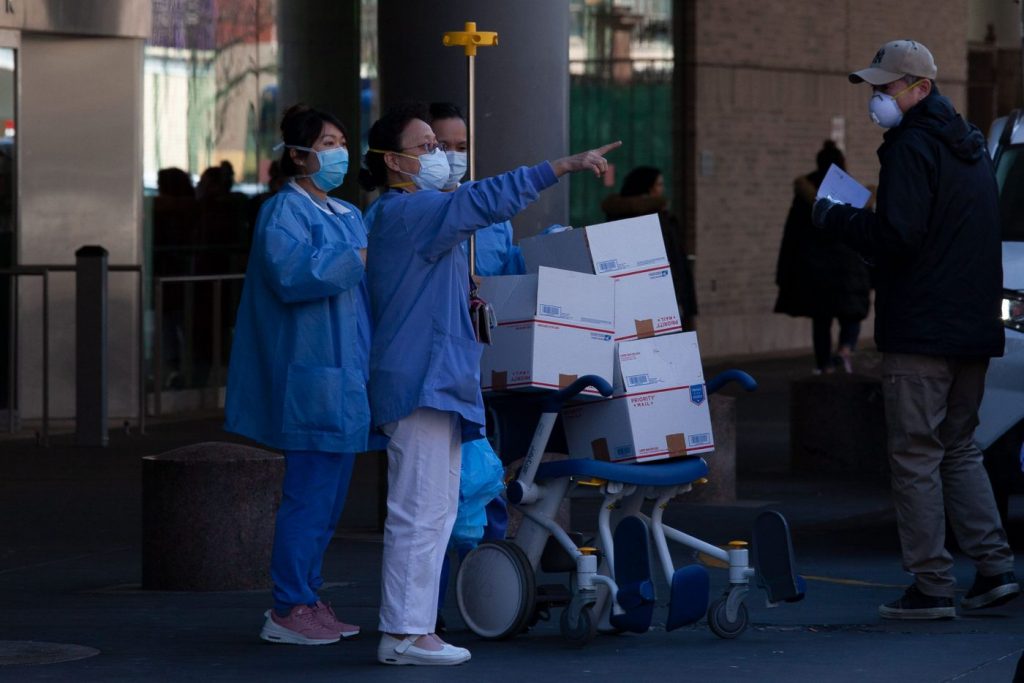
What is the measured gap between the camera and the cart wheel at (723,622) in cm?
757

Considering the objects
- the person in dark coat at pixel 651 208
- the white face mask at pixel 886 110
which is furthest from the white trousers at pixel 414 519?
the person in dark coat at pixel 651 208

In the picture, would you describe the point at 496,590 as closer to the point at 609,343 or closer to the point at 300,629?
the point at 300,629

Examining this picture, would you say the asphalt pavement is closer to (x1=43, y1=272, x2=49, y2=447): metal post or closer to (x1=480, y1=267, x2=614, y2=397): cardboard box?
(x1=480, y1=267, x2=614, y2=397): cardboard box

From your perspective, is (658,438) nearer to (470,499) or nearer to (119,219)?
(470,499)

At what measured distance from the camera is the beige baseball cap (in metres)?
8.10

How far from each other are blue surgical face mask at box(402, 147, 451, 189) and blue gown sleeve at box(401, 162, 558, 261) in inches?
7.3

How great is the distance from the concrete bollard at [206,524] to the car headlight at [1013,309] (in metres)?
2.96

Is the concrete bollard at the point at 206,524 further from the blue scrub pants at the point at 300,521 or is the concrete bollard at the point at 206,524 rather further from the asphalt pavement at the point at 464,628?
the blue scrub pants at the point at 300,521

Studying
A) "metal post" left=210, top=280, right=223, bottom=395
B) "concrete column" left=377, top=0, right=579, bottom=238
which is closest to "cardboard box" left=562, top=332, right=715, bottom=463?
"concrete column" left=377, top=0, right=579, bottom=238

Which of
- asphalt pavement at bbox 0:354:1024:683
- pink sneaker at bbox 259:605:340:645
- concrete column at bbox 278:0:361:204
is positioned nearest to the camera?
asphalt pavement at bbox 0:354:1024:683

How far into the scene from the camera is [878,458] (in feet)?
43.9

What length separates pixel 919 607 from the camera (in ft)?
26.5

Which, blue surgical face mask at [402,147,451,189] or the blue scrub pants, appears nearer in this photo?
blue surgical face mask at [402,147,451,189]

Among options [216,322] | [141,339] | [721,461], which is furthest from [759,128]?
[721,461]
